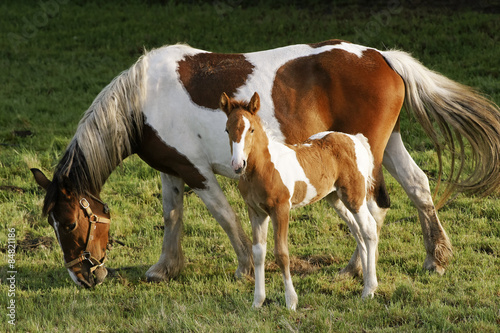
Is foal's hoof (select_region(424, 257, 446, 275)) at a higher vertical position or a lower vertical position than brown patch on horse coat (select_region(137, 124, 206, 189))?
lower

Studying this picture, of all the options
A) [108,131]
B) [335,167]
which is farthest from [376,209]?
[108,131]

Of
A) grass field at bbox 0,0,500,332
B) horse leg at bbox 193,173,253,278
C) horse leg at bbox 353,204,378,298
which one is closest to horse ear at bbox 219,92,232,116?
horse leg at bbox 193,173,253,278

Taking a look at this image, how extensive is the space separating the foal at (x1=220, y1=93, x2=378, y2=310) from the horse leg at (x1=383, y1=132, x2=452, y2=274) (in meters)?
0.82

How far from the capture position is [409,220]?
664 centimetres

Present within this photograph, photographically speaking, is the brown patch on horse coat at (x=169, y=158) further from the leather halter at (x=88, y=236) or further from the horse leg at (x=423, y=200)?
the horse leg at (x=423, y=200)

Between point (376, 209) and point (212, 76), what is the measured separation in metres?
1.84

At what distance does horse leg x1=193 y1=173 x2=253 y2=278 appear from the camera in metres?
5.29

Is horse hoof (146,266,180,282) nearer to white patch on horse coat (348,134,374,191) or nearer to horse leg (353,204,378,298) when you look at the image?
horse leg (353,204,378,298)

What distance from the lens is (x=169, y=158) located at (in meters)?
5.24

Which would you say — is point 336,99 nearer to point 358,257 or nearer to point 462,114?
point 462,114

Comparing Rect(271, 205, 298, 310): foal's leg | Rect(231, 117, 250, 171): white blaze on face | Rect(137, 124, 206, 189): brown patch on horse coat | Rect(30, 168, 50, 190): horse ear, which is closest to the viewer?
Rect(231, 117, 250, 171): white blaze on face

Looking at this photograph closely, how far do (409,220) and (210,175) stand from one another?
2544 mm

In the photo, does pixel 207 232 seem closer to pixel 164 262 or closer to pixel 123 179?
pixel 164 262

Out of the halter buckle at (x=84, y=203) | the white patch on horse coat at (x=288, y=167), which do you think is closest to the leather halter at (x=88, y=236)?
the halter buckle at (x=84, y=203)
